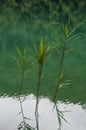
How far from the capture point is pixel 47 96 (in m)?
11.6

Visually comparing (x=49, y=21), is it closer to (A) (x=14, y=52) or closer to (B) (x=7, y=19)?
(B) (x=7, y=19)

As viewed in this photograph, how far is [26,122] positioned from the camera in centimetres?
870

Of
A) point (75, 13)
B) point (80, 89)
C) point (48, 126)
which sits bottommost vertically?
point (75, 13)

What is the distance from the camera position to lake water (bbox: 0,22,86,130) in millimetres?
8891

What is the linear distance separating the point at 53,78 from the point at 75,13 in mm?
29113

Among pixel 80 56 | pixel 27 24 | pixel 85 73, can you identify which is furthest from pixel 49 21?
pixel 85 73

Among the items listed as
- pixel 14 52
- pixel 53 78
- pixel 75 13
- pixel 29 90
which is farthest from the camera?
pixel 75 13

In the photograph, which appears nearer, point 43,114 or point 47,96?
point 43,114

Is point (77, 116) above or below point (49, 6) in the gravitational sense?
above

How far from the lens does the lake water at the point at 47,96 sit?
8.89 m

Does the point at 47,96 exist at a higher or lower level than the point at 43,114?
lower

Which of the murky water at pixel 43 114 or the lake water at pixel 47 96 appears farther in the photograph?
the lake water at pixel 47 96

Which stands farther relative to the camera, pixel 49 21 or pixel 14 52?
pixel 49 21

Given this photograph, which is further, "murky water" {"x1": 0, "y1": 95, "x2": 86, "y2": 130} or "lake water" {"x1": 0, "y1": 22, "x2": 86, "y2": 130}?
"lake water" {"x1": 0, "y1": 22, "x2": 86, "y2": 130}
